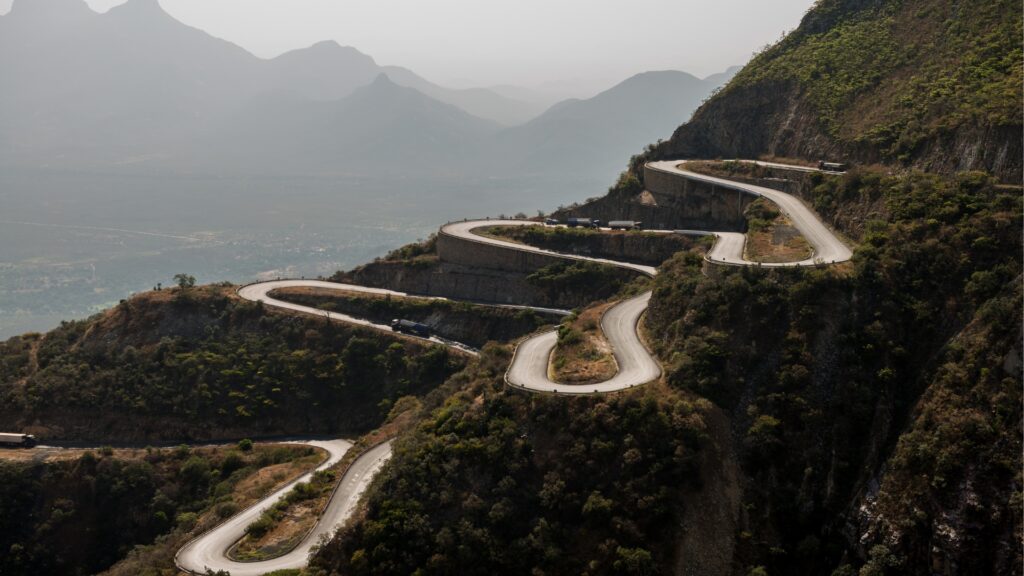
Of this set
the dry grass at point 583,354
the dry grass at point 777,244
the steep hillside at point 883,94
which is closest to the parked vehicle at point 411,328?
the dry grass at point 583,354

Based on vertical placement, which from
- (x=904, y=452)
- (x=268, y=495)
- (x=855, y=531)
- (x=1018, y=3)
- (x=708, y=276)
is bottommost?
(x=268, y=495)

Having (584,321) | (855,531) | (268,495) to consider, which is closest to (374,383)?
(268,495)

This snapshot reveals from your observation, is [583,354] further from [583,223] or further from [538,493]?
[583,223]

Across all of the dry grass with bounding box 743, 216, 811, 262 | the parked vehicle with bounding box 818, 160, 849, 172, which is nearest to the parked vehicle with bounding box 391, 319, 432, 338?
the dry grass with bounding box 743, 216, 811, 262

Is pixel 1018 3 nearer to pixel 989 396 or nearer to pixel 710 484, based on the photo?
pixel 989 396

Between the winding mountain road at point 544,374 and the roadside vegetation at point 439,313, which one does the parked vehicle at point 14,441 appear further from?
the roadside vegetation at point 439,313

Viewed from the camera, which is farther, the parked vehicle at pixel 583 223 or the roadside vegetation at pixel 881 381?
the parked vehicle at pixel 583 223

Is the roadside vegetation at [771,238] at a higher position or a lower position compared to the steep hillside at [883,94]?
lower
